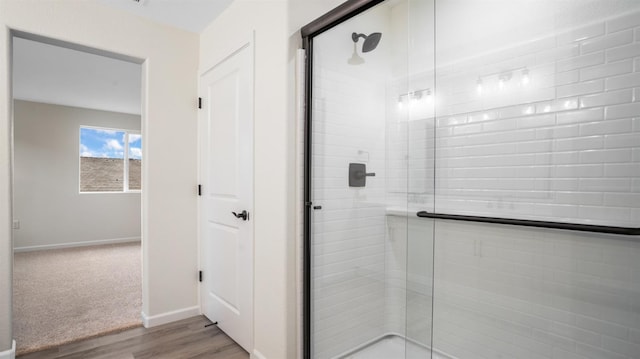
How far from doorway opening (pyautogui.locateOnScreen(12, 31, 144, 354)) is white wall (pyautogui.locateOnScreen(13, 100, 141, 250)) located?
14mm

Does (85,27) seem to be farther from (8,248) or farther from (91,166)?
(91,166)

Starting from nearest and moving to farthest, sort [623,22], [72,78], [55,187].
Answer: [623,22]
[72,78]
[55,187]

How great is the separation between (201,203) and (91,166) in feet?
15.0

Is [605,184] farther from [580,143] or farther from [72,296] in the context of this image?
[72,296]

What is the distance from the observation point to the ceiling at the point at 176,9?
2.37 m

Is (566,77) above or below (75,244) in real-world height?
above

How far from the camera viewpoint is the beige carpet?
250 cm

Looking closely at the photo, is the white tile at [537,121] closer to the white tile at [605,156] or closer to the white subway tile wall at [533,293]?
the white tile at [605,156]

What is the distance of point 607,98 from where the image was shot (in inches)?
59.6

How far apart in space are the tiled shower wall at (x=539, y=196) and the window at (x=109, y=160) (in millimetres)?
5603

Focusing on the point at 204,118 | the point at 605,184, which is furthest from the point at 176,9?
the point at 605,184

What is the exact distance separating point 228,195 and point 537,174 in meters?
1.99

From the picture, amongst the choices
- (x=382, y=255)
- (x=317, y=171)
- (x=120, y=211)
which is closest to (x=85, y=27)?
(x=317, y=171)

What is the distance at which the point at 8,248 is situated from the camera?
2.07m
